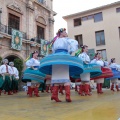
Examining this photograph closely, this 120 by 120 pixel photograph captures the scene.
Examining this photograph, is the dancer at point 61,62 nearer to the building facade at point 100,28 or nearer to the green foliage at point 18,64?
the green foliage at point 18,64

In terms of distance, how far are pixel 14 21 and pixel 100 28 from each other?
10.6 metres

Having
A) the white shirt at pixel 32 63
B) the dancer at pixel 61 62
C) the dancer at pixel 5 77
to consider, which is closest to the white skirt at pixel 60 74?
the dancer at pixel 61 62

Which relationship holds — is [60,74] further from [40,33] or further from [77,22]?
[77,22]

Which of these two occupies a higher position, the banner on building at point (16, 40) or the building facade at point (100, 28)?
the building facade at point (100, 28)

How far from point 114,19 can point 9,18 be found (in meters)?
11.9

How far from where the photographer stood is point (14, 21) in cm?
1479

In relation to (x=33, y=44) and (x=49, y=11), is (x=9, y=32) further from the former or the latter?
(x=49, y=11)

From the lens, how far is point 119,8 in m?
20.9

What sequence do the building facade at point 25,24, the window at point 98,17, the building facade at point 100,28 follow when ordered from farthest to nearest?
the window at point 98,17, the building facade at point 100,28, the building facade at point 25,24

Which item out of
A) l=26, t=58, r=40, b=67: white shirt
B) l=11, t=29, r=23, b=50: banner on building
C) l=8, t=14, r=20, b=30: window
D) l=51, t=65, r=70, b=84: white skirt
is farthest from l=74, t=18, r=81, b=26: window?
l=51, t=65, r=70, b=84: white skirt

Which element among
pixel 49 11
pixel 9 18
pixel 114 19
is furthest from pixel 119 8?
pixel 9 18

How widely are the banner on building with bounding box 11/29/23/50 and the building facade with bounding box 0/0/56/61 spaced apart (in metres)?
0.14

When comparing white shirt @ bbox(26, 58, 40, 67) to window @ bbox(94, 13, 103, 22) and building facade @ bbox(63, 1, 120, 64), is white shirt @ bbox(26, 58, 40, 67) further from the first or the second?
window @ bbox(94, 13, 103, 22)

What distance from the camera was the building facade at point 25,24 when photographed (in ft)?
44.5
